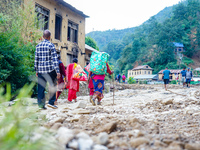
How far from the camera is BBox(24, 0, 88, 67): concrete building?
14641mm

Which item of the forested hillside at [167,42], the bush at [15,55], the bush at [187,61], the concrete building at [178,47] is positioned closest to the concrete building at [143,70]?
the forested hillside at [167,42]

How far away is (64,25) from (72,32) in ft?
5.02

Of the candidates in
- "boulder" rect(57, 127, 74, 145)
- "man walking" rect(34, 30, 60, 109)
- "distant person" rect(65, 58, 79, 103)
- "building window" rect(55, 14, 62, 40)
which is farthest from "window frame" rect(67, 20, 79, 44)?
"boulder" rect(57, 127, 74, 145)

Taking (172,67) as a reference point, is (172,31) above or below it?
above

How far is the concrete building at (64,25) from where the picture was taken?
48.0ft

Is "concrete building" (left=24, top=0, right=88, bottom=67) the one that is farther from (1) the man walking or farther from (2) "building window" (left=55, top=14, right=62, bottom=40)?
(1) the man walking

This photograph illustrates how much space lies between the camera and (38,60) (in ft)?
16.1

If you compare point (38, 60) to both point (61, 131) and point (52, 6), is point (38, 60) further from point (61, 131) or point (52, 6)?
point (52, 6)

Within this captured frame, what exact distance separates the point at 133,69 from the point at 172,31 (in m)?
16.5

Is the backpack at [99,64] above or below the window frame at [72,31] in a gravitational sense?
below

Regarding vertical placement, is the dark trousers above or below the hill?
below

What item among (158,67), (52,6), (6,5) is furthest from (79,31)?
(158,67)

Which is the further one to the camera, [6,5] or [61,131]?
[6,5]

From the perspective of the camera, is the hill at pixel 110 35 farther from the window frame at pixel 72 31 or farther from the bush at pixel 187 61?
the window frame at pixel 72 31
